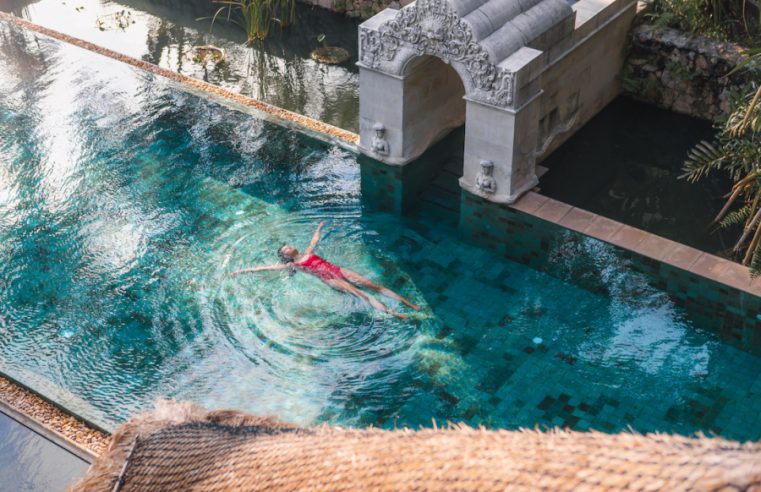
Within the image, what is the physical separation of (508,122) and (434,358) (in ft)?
11.2

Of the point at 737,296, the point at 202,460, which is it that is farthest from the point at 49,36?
the point at 202,460

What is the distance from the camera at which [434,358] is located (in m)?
9.09

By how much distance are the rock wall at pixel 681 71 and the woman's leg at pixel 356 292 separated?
6.41 m

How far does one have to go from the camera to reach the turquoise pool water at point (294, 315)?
28.2 ft

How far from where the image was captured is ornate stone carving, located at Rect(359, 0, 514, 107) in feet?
35.4

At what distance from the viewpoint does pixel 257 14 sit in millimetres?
16203

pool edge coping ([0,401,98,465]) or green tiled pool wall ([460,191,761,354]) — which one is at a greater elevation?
green tiled pool wall ([460,191,761,354])

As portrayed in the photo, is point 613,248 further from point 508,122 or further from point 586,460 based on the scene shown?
point 586,460

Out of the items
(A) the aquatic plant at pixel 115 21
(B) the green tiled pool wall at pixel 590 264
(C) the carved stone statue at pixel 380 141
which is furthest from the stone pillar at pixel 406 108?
(A) the aquatic plant at pixel 115 21

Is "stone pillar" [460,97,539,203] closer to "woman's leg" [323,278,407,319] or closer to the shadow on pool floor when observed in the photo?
the shadow on pool floor

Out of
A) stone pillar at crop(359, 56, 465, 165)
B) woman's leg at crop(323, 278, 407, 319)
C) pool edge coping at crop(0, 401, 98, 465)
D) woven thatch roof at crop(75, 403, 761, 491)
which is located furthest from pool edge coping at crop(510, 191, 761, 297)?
woven thatch roof at crop(75, 403, 761, 491)

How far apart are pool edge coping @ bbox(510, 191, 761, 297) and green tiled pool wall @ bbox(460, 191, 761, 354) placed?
0.07 m

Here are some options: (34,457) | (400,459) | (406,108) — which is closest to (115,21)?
(406,108)

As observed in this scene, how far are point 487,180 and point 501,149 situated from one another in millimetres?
477
